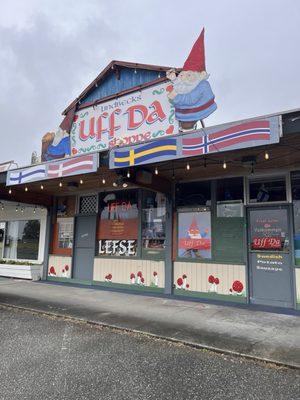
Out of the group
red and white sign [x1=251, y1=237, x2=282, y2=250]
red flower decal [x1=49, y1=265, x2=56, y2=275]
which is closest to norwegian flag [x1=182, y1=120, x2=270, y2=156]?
red and white sign [x1=251, y1=237, x2=282, y2=250]

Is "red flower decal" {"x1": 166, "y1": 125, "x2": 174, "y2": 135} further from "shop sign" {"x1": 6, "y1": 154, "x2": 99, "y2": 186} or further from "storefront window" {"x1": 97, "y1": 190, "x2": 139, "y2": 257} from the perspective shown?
"shop sign" {"x1": 6, "y1": 154, "x2": 99, "y2": 186}

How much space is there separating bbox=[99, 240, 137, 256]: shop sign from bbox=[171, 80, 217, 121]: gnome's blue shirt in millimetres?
3681

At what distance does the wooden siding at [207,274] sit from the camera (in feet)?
24.7

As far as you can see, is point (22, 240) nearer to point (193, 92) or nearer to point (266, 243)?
point (193, 92)

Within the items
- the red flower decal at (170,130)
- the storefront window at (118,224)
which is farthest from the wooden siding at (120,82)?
the storefront window at (118,224)

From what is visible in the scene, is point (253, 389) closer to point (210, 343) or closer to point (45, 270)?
point (210, 343)

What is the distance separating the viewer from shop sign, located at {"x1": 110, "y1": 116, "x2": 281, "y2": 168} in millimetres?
5038

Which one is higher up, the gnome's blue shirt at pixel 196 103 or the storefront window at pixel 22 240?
the gnome's blue shirt at pixel 196 103

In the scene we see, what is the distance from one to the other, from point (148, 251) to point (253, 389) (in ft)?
18.9

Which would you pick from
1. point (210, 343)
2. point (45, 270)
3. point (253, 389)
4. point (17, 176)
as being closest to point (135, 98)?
point (17, 176)

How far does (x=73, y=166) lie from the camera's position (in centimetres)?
741

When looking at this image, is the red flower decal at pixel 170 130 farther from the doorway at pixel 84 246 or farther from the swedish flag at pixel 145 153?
the doorway at pixel 84 246

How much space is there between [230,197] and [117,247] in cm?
364

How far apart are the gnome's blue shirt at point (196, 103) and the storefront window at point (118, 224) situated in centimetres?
255
